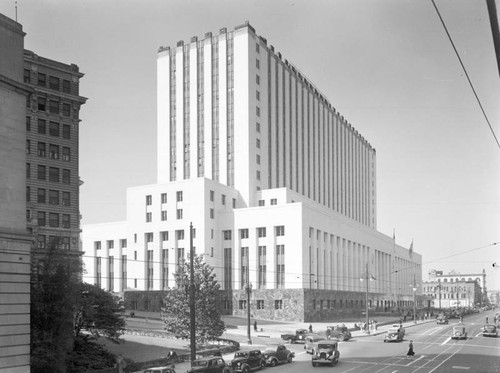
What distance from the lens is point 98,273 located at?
115500mm

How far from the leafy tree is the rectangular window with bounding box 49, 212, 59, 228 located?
17.8 metres

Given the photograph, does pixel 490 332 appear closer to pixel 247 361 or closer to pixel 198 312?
pixel 198 312

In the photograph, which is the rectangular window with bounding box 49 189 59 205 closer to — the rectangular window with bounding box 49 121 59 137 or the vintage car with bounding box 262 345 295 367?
the rectangular window with bounding box 49 121 59 137

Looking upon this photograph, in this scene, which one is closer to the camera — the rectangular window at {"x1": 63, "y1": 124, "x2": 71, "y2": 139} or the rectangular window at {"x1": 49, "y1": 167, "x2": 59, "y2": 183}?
the rectangular window at {"x1": 49, "y1": 167, "x2": 59, "y2": 183}

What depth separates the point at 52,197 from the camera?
2527 inches

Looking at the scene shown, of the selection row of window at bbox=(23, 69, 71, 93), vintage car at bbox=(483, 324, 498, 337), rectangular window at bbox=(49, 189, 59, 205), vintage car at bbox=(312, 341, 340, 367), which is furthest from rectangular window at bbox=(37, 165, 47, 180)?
vintage car at bbox=(483, 324, 498, 337)

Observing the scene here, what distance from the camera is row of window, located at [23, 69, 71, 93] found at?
2453 inches

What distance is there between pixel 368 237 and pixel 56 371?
104m

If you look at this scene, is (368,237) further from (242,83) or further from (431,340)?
(431,340)

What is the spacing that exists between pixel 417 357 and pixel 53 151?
41650 mm

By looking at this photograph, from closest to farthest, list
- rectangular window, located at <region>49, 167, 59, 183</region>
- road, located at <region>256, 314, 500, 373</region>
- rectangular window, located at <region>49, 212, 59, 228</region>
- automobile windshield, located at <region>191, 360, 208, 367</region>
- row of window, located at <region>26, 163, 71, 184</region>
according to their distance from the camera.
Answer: automobile windshield, located at <region>191, 360, 208, 367</region> → road, located at <region>256, 314, 500, 373</region> → row of window, located at <region>26, 163, 71, 184</region> → rectangular window, located at <region>49, 212, 59, 228</region> → rectangular window, located at <region>49, 167, 59, 183</region>

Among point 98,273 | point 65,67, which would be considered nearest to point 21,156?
point 65,67

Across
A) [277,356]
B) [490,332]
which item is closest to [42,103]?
[277,356]

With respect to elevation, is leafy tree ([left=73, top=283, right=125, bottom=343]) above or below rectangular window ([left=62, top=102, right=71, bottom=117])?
below
